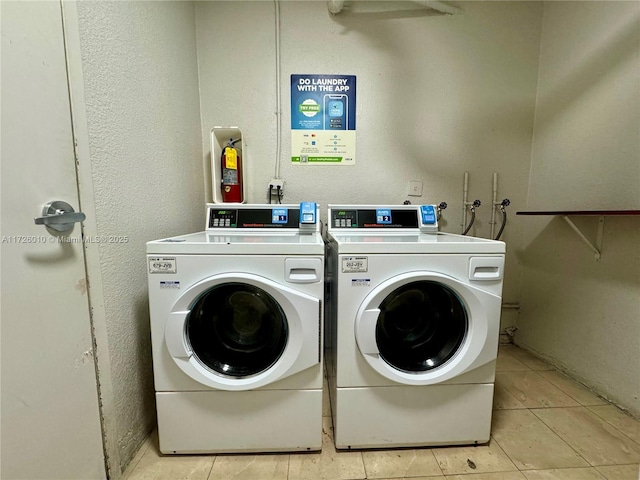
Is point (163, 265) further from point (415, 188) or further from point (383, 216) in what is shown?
point (415, 188)

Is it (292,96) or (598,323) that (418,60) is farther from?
(598,323)

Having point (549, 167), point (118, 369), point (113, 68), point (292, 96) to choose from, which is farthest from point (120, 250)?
point (549, 167)

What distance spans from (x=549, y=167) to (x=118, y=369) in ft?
8.02

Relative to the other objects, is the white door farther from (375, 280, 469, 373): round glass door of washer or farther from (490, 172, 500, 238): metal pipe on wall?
(490, 172, 500, 238): metal pipe on wall

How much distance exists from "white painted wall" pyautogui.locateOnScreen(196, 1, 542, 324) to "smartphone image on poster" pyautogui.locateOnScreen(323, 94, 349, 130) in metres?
0.10

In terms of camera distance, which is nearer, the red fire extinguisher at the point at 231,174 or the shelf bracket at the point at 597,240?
the shelf bracket at the point at 597,240

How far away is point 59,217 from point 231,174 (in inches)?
38.8

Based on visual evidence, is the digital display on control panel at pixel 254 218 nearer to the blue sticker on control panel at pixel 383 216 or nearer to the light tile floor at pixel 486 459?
the blue sticker on control panel at pixel 383 216

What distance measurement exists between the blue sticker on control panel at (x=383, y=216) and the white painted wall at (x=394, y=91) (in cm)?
30

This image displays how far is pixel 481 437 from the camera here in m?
1.08

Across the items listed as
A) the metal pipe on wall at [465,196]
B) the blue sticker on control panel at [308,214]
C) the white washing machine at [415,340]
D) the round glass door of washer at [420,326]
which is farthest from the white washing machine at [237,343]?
the metal pipe on wall at [465,196]

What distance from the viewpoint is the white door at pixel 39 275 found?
2.03ft

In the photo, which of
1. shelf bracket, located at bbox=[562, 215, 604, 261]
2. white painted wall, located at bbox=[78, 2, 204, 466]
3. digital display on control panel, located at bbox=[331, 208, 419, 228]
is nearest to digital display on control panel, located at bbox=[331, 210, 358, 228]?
digital display on control panel, located at bbox=[331, 208, 419, 228]

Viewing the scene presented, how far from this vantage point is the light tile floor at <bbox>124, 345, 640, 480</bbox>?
97cm
